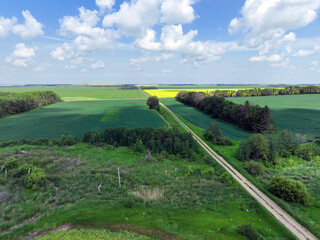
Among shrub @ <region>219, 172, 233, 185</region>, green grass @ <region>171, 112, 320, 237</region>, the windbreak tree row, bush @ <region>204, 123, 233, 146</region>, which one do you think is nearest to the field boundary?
green grass @ <region>171, 112, 320, 237</region>

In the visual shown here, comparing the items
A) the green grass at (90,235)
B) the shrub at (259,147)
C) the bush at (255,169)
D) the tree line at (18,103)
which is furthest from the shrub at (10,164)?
the tree line at (18,103)

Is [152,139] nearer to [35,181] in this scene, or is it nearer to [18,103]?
[35,181]

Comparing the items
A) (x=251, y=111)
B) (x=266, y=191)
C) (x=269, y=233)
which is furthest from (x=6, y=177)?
(x=251, y=111)

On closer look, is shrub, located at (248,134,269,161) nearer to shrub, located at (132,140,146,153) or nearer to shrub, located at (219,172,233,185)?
shrub, located at (219,172,233,185)

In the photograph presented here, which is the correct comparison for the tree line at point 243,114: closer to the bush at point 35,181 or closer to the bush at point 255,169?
the bush at point 255,169

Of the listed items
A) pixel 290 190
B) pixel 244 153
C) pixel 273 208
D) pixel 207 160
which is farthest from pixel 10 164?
pixel 244 153

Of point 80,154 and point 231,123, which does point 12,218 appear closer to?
point 80,154
